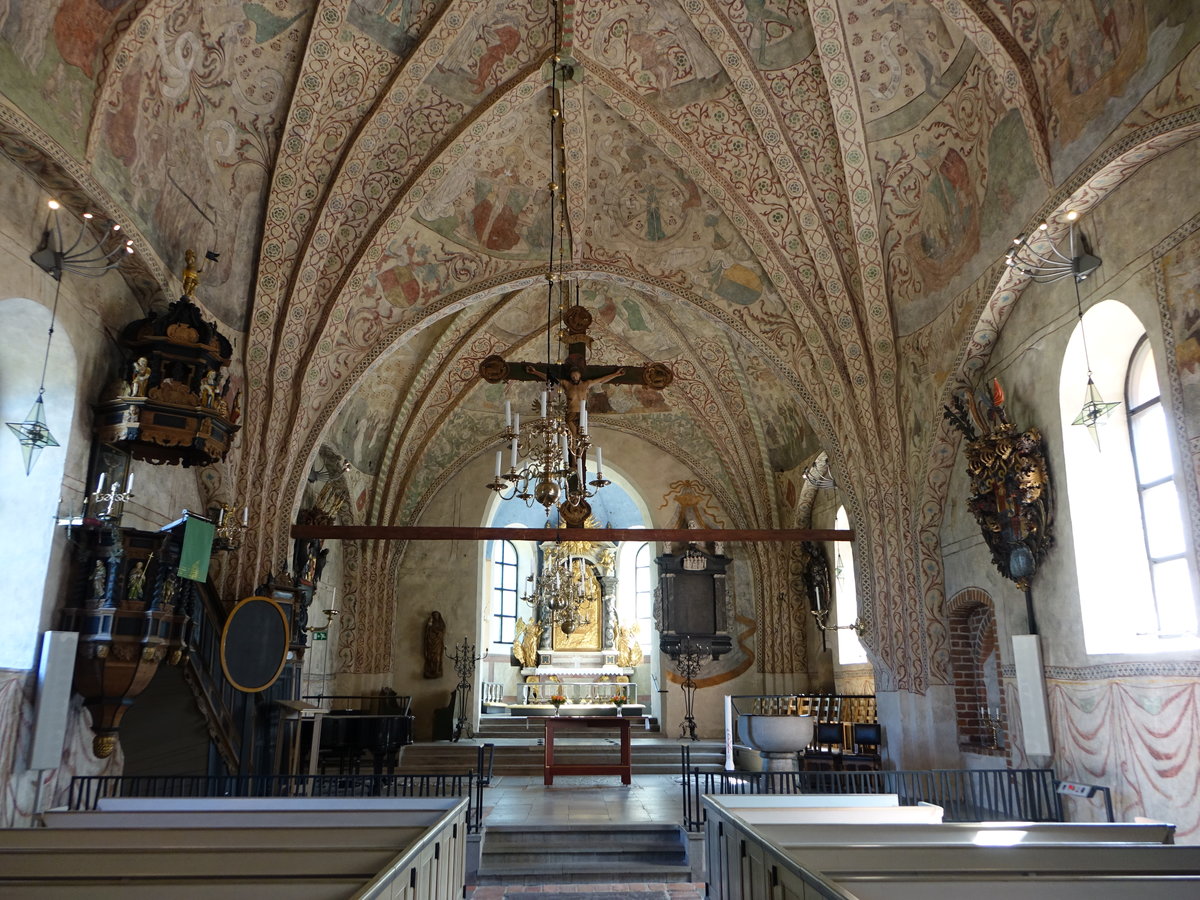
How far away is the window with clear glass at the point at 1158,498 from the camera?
8188 mm

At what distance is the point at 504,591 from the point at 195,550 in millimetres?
16163

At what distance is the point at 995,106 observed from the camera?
33.2ft

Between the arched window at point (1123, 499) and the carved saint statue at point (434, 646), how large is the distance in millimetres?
14028

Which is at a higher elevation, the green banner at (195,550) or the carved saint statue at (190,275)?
the carved saint statue at (190,275)

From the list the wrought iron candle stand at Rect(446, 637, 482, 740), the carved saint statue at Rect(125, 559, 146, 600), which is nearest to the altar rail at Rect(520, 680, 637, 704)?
the wrought iron candle stand at Rect(446, 637, 482, 740)

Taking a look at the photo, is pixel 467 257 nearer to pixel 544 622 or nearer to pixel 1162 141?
pixel 1162 141

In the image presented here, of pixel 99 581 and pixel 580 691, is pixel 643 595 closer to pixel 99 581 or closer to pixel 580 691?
pixel 580 691

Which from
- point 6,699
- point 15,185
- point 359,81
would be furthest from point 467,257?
point 6,699

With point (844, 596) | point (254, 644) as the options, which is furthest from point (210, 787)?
point (844, 596)

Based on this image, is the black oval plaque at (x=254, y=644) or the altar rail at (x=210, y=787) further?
the black oval plaque at (x=254, y=644)

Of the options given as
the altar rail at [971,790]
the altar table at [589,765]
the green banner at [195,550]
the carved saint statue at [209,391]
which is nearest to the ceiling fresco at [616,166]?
the carved saint statue at [209,391]

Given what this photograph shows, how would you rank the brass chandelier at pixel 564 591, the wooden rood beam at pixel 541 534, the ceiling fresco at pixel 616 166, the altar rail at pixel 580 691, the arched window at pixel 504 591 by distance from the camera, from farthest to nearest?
the arched window at pixel 504 591 < the brass chandelier at pixel 564 591 < the altar rail at pixel 580 691 < the wooden rood beam at pixel 541 534 < the ceiling fresco at pixel 616 166

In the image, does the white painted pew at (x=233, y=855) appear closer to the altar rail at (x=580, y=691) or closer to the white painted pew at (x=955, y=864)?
the white painted pew at (x=955, y=864)

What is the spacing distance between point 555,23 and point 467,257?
387 centimetres
